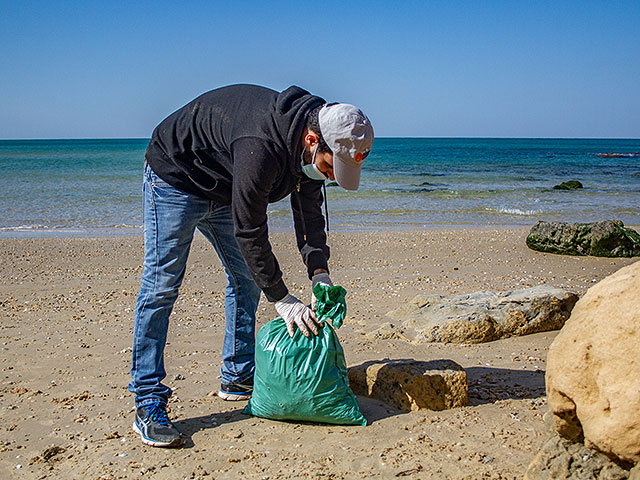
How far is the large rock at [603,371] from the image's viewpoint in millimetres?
2068

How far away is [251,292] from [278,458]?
102cm

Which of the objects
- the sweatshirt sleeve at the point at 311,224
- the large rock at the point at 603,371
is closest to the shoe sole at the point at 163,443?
the sweatshirt sleeve at the point at 311,224

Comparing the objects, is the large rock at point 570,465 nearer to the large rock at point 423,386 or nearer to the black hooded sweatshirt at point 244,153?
the large rock at point 423,386

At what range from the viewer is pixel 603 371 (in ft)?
7.07

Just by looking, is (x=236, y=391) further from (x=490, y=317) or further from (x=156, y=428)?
(x=490, y=317)

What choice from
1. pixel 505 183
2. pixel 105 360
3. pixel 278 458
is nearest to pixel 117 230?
pixel 105 360

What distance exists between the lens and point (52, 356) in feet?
14.6

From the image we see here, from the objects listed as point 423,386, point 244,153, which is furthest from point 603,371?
point 244,153

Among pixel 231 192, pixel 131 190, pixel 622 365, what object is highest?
pixel 231 192

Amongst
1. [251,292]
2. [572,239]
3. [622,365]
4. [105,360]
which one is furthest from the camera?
[572,239]

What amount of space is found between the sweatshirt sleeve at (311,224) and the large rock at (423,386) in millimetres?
708

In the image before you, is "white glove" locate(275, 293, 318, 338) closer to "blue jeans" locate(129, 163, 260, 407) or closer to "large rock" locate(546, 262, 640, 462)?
"blue jeans" locate(129, 163, 260, 407)

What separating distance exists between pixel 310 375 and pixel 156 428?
2.63 ft

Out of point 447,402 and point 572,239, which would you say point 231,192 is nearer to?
point 447,402
